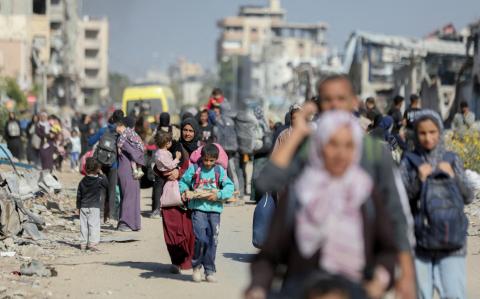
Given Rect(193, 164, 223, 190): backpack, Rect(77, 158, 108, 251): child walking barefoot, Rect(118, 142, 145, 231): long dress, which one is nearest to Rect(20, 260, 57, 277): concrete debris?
Rect(193, 164, 223, 190): backpack

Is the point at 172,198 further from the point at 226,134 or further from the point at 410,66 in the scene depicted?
the point at 410,66

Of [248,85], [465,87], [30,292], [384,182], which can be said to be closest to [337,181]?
[384,182]

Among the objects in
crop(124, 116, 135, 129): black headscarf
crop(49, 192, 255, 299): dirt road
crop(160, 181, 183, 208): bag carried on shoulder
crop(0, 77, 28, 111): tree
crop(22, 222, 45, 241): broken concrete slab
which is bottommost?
crop(49, 192, 255, 299): dirt road

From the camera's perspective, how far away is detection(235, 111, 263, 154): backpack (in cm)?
2162

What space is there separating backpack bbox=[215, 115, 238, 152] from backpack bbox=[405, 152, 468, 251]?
13715 mm

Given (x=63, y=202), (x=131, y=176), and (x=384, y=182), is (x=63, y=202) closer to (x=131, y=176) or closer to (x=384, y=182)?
(x=131, y=176)

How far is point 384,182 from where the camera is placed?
5.54 meters

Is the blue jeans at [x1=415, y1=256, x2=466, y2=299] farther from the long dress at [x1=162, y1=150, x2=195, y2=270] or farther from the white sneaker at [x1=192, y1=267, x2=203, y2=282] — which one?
the long dress at [x1=162, y1=150, x2=195, y2=270]

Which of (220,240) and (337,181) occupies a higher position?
(337,181)

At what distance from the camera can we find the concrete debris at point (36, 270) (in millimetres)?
11977

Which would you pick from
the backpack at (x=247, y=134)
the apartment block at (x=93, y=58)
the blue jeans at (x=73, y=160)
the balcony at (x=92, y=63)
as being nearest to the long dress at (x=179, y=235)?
the backpack at (x=247, y=134)

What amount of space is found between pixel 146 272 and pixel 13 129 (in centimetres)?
2025

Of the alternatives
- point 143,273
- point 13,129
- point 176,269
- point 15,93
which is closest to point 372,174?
point 176,269

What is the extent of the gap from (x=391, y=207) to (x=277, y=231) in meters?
0.57
